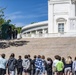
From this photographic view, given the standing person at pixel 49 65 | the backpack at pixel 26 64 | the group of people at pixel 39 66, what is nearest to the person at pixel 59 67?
the group of people at pixel 39 66

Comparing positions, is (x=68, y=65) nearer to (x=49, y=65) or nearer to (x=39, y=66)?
(x=49, y=65)

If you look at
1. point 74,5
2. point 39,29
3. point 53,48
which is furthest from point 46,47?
point 39,29

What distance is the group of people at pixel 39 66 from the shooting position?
17.4 metres

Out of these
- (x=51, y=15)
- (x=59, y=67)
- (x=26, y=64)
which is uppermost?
(x=51, y=15)

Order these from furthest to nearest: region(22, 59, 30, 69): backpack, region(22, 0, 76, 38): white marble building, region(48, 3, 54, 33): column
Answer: region(48, 3, 54, 33): column < region(22, 0, 76, 38): white marble building < region(22, 59, 30, 69): backpack

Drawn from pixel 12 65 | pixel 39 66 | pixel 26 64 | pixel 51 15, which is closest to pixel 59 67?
pixel 39 66

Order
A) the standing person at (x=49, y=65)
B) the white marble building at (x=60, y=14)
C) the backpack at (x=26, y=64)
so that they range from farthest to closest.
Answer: the white marble building at (x=60, y=14)
the standing person at (x=49, y=65)
the backpack at (x=26, y=64)

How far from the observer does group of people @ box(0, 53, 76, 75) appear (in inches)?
685

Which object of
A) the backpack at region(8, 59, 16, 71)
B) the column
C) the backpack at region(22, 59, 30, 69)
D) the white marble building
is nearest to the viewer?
the backpack at region(8, 59, 16, 71)

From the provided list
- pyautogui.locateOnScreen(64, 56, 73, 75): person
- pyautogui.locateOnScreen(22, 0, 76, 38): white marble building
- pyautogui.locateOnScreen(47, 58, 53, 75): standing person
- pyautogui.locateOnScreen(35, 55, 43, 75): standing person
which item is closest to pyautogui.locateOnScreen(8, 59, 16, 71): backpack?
pyautogui.locateOnScreen(35, 55, 43, 75): standing person

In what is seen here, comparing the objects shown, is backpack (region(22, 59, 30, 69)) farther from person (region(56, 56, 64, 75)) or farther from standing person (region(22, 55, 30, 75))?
person (region(56, 56, 64, 75))

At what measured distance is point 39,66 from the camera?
18.1m

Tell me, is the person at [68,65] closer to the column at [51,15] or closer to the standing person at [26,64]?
the standing person at [26,64]

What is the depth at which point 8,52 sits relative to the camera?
34000 mm
